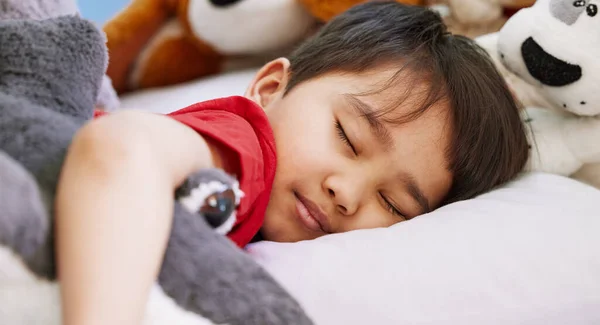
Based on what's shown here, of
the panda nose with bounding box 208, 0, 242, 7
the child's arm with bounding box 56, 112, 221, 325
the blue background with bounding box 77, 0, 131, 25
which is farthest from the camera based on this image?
the blue background with bounding box 77, 0, 131, 25

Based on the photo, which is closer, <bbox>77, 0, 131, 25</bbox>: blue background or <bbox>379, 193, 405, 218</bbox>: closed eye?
<bbox>379, 193, 405, 218</bbox>: closed eye

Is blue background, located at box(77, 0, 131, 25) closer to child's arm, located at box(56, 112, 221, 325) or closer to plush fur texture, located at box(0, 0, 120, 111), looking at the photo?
plush fur texture, located at box(0, 0, 120, 111)

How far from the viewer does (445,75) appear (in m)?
0.87

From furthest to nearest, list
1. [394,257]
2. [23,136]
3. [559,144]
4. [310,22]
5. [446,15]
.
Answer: [310,22] → [446,15] → [559,144] → [394,257] → [23,136]

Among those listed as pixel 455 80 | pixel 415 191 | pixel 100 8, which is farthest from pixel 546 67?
pixel 100 8

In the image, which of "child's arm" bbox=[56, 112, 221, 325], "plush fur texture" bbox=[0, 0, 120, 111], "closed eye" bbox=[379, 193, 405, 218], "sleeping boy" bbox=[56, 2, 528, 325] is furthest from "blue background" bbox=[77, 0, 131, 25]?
"child's arm" bbox=[56, 112, 221, 325]

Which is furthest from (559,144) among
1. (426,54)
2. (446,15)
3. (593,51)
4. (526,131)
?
(446,15)

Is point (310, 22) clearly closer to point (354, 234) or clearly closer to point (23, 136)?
point (354, 234)

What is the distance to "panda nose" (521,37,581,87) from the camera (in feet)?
2.92

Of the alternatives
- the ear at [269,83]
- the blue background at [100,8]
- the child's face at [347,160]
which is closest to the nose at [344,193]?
the child's face at [347,160]

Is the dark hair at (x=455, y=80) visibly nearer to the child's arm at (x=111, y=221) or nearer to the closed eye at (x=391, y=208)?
the closed eye at (x=391, y=208)

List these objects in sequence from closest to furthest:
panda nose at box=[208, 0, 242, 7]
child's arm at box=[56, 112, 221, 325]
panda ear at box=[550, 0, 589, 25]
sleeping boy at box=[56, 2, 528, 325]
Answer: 1. child's arm at box=[56, 112, 221, 325]
2. sleeping boy at box=[56, 2, 528, 325]
3. panda ear at box=[550, 0, 589, 25]
4. panda nose at box=[208, 0, 242, 7]

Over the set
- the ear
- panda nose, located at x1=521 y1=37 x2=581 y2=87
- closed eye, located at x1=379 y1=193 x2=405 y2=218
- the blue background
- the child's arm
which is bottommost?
the blue background

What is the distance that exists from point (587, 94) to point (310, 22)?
27.7 inches
